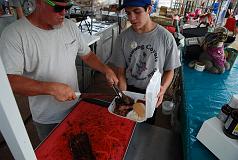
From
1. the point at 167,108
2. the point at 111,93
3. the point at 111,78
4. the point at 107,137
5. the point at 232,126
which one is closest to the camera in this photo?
the point at 232,126

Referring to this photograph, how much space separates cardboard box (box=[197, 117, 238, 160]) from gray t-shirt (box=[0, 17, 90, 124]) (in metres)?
0.83

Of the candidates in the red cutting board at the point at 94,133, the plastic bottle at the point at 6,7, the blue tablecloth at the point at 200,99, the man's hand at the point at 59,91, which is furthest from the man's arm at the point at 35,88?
the plastic bottle at the point at 6,7

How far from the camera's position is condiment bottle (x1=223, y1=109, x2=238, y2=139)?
85cm

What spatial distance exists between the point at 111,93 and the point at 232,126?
197 centimetres

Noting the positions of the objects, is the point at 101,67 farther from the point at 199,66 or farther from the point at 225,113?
the point at 199,66

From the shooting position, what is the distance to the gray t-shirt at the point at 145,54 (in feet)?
4.17

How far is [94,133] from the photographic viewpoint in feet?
3.27

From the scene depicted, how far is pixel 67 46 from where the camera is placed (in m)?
1.12

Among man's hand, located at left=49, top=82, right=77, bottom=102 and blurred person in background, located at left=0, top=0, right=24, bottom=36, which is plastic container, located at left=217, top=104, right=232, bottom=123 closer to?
man's hand, located at left=49, top=82, right=77, bottom=102

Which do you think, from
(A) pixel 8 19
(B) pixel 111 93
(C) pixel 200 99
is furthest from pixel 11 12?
(C) pixel 200 99

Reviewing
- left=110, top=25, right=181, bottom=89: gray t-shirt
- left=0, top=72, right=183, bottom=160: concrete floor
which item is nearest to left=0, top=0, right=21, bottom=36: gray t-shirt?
left=0, top=72, right=183, bottom=160: concrete floor

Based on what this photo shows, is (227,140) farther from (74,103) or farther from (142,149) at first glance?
(74,103)

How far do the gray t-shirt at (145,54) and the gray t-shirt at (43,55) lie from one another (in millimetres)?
316

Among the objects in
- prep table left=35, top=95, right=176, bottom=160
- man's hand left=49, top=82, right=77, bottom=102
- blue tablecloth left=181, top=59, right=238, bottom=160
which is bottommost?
blue tablecloth left=181, top=59, right=238, bottom=160
